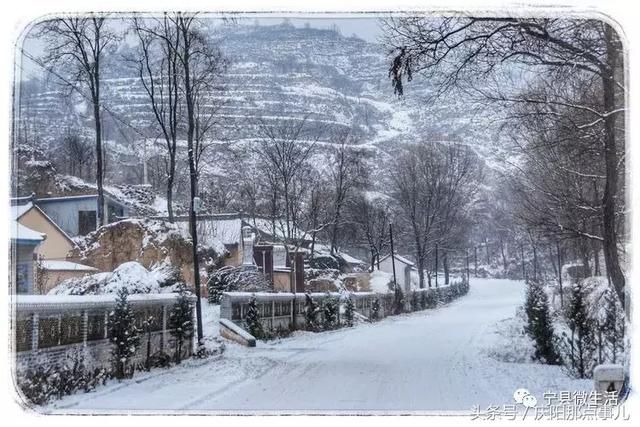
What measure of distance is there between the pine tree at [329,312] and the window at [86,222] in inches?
138

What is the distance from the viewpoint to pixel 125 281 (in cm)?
630

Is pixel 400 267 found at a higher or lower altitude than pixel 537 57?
lower

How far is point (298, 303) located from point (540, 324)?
3.35 m

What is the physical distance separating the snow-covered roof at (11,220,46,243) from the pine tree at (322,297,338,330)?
4010mm

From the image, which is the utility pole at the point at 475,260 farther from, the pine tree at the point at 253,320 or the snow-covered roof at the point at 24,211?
the snow-covered roof at the point at 24,211

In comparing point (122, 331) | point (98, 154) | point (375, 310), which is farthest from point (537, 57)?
point (122, 331)

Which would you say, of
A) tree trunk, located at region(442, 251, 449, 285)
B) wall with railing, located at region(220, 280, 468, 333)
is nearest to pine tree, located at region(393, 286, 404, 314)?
wall with railing, located at region(220, 280, 468, 333)

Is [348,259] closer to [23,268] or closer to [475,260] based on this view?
[475,260]

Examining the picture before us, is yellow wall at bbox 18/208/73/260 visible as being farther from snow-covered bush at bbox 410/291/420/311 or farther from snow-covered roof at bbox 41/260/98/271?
snow-covered bush at bbox 410/291/420/311

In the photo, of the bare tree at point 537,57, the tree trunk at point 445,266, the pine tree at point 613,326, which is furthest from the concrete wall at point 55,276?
the pine tree at point 613,326

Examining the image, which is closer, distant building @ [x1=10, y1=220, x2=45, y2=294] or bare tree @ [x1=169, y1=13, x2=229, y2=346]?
distant building @ [x1=10, y1=220, x2=45, y2=294]

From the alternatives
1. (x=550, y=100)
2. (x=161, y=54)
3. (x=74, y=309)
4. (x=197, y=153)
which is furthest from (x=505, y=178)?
(x=74, y=309)

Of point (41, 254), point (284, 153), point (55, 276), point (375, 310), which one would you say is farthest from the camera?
point (375, 310)

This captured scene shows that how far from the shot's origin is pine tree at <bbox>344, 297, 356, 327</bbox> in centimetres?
861
